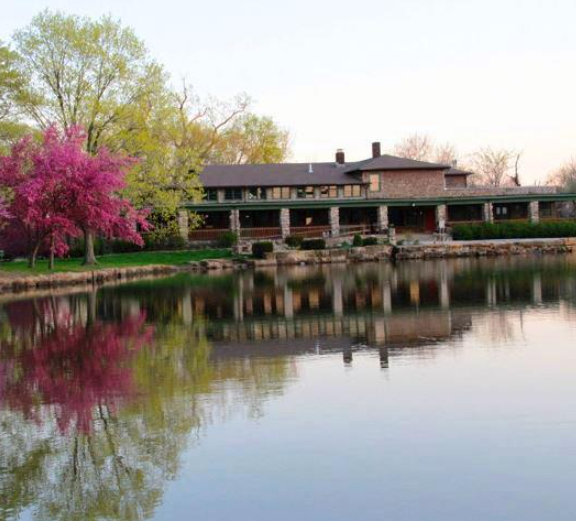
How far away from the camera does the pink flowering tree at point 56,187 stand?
37.5 metres

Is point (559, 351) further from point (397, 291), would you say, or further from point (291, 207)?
point (291, 207)

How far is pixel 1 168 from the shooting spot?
38.7 meters

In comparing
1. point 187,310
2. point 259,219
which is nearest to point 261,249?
point 259,219

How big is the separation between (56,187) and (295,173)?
27.6 meters

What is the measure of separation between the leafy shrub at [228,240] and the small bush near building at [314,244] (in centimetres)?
518

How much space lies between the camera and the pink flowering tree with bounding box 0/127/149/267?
37531 mm

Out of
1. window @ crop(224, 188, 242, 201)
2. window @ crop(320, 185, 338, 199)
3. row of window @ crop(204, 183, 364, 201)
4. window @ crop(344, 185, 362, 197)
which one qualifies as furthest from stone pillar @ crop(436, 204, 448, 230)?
window @ crop(224, 188, 242, 201)

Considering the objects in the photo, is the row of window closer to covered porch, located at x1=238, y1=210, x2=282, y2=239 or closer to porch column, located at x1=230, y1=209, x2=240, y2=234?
covered porch, located at x1=238, y1=210, x2=282, y2=239

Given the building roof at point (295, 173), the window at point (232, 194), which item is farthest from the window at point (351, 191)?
the window at point (232, 194)

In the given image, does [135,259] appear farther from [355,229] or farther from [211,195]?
[355,229]

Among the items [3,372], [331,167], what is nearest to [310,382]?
[3,372]

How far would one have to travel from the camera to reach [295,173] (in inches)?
2488

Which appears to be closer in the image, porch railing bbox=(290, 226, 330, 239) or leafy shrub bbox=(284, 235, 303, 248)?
leafy shrub bbox=(284, 235, 303, 248)

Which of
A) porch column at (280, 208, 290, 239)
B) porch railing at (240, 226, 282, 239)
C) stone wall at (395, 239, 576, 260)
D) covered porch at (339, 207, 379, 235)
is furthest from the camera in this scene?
covered porch at (339, 207, 379, 235)
